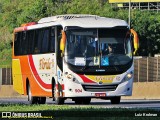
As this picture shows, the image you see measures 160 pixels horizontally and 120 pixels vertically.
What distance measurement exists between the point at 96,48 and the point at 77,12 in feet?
274

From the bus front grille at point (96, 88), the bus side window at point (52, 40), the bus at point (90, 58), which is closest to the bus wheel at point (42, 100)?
the bus at point (90, 58)

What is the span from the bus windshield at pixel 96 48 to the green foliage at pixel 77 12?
68928 millimetres

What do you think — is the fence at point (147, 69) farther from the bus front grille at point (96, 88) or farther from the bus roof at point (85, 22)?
the bus front grille at point (96, 88)

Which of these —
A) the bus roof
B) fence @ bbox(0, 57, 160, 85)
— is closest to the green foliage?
fence @ bbox(0, 57, 160, 85)

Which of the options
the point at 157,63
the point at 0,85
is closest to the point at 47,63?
the point at 157,63

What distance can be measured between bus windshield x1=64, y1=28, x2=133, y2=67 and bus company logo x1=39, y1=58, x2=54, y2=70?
1.86 meters

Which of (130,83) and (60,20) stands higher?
(60,20)

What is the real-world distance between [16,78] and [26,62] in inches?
114

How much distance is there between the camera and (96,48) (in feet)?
117

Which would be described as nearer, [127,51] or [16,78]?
[127,51]

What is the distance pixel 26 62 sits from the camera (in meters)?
41.1

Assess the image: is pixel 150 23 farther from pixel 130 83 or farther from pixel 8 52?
pixel 130 83

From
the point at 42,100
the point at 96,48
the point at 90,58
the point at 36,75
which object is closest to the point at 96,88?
the point at 90,58

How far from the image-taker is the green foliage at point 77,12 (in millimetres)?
110031
